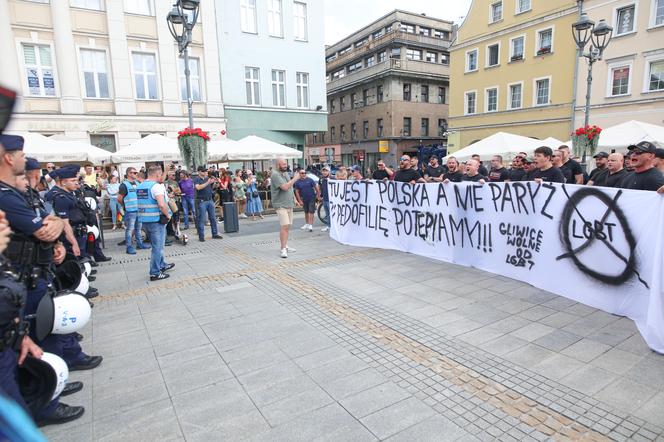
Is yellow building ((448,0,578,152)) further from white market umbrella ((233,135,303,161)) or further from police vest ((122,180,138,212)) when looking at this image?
police vest ((122,180,138,212))

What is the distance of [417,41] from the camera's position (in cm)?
4491

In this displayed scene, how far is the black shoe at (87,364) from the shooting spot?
3881 millimetres

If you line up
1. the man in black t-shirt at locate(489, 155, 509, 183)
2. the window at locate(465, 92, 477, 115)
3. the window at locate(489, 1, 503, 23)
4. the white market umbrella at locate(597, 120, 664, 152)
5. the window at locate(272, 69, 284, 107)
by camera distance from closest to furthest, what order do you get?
1. the man in black t-shirt at locate(489, 155, 509, 183)
2. the white market umbrella at locate(597, 120, 664, 152)
3. the window at locate(272, 69, 284, 107)
4. the window at locate(489, 1, 503, 23)
5. the window at locate(465, 92, 477, 115)

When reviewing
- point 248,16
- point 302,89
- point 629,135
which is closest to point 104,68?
point 248,16

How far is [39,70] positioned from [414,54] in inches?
1443

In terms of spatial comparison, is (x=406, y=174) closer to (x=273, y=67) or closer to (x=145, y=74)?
(x=145, y=74)

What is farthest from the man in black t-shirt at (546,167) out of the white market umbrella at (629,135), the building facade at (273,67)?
the building facade at (273,67)

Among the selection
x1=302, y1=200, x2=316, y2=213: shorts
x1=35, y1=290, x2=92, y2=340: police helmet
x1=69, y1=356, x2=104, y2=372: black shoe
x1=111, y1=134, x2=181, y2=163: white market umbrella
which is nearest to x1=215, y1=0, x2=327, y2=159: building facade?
x1=111, y1=134, x2=181, y2=163: white market umbrella

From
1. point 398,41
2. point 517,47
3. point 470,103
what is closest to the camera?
point 517,47

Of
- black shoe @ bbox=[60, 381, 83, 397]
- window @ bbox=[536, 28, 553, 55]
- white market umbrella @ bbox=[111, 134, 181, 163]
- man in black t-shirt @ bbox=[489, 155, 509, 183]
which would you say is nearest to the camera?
black shoe @ bbox=[60, 381, 83, 397]

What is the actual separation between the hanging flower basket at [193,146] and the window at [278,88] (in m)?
14.6

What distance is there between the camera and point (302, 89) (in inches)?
1061

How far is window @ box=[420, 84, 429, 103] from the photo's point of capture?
4538cm

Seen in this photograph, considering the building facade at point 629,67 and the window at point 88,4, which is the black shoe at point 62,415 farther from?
the building facade at point 629,67
